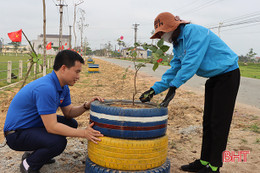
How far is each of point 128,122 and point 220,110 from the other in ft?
3.46

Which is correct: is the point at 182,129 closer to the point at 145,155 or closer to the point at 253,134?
the point at 253,134

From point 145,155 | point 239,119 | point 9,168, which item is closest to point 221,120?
point 145,155

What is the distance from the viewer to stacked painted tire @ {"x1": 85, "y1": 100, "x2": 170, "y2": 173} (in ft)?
6.68

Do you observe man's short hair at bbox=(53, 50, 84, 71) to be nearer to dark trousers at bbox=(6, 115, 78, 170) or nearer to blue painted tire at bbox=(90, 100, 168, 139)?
blue painted tire at bbox=(90, 100, 168, 139)

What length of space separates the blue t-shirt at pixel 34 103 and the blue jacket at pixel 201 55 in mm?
1157

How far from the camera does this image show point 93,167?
7.18 ft

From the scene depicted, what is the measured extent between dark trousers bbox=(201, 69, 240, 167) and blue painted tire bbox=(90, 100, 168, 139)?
27.7 inches

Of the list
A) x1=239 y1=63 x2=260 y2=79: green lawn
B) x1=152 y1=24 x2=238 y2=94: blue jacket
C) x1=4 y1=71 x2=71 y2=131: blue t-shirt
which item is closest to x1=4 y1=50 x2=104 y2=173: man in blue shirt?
x1=4 y1=71 x2=71 y2=131: blue t-shirt

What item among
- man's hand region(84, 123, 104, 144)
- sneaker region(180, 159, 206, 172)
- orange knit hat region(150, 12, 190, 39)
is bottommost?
sneaker region(180, 159, 206, 172)

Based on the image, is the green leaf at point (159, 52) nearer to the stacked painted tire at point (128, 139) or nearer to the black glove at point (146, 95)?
the black glove at point (146, 95)

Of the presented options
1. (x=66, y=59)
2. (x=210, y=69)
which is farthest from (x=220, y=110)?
(x=66, y=59)

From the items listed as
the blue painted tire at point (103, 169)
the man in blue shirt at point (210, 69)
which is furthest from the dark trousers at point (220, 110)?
the blue painted tire at point (103, 169)

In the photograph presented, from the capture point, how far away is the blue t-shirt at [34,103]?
7.20 feet

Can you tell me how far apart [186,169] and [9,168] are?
6.68ft
